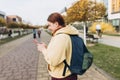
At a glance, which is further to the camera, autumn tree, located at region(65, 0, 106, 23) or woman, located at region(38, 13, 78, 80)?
autumn tree, located at region(65, 0, 106, 23)

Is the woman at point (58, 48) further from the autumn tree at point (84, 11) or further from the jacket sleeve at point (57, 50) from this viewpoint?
the autumn tree at point (84, 11)

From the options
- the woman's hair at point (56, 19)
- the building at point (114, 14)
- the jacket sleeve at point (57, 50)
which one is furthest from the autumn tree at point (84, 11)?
the building at point (114, 14)

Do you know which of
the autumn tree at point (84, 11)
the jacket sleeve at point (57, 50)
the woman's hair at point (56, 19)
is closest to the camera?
the jacket sleeve at point (57, 50)

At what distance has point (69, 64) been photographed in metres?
2.99

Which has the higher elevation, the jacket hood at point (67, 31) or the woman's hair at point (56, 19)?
the woman's hair at point (56, 19)

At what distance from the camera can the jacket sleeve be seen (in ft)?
9.54

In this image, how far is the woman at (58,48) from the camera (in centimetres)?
292

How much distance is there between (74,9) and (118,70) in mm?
13374

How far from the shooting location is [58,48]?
2900mm

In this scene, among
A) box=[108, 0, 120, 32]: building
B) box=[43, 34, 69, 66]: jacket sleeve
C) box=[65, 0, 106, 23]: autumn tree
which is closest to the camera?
box=[43, 34, 69, 66]: jacket sleeve

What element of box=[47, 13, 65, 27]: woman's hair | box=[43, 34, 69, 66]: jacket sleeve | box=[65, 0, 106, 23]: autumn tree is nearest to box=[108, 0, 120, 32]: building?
box=[65, 0, 106, 23]: autumn tree

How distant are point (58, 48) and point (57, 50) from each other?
3 centimetres

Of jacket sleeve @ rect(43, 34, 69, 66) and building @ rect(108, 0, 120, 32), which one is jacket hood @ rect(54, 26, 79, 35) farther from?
building @ rect(108, 0, 120, 32)

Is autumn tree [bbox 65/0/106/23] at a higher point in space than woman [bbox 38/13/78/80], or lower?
higher
